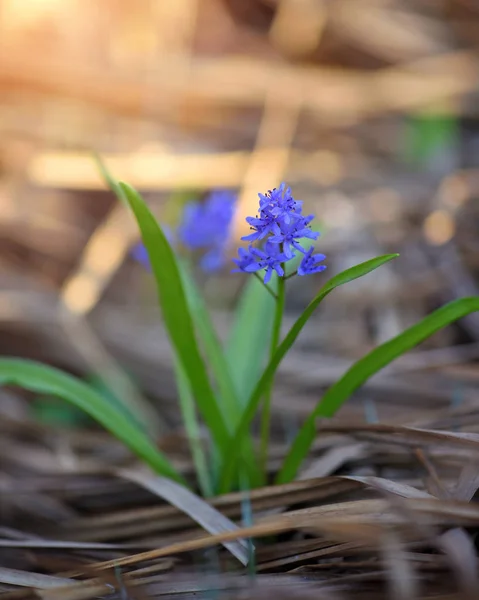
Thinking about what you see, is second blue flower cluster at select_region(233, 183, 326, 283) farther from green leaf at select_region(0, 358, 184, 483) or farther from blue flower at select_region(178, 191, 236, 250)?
blue flower at select_region(178, 191, 236, 250)

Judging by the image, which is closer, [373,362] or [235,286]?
[373,362]

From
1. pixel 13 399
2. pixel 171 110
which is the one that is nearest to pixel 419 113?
pixel 171 110

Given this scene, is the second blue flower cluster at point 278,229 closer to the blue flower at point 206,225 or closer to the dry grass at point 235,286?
the dry grass at point 235,286

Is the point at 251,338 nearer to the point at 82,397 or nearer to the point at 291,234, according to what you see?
the point at 82,397

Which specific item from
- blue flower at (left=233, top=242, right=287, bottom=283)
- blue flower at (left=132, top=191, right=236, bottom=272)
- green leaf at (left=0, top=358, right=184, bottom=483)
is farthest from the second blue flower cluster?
blue flower at (left=132, top=191, right=236, bottom=272)

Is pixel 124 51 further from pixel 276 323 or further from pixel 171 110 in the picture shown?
pixel 276 323

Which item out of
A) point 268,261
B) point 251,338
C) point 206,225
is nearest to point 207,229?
point 206,225
